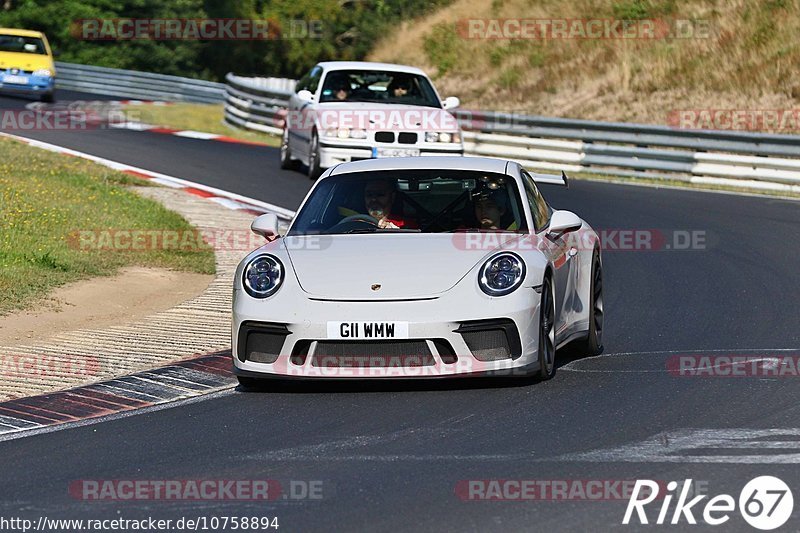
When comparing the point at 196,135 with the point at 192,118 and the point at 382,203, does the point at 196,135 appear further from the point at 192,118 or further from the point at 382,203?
the point at 382,203

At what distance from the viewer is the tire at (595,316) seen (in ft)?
31.2

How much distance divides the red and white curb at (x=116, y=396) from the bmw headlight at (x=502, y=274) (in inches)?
65.1

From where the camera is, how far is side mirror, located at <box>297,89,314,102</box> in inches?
803

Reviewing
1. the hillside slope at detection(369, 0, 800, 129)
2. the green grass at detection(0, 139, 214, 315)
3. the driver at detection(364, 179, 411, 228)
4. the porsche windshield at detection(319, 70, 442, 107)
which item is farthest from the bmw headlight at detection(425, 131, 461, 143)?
the driver at detection(364, 179, 411, 228)

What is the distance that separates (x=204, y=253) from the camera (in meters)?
14.7

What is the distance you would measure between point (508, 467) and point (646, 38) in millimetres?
29574

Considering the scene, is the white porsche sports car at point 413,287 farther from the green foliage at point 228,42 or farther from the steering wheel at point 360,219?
the green foliage at point 228,42

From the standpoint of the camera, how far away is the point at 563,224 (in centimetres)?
884

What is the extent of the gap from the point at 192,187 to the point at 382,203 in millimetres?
10849

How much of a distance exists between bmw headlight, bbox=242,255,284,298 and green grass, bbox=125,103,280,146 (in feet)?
63.3

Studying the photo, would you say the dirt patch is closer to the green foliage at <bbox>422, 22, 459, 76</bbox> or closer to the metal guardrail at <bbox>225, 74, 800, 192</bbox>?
the metal guardrail at <bbox>225, 74, 800, 192</bbox>

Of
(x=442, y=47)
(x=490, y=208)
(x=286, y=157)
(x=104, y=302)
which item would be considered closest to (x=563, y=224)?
(x=490, y=208)

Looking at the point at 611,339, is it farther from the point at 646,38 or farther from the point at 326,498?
the point at 646,38

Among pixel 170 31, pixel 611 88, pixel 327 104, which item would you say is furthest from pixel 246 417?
pixel 170 31
